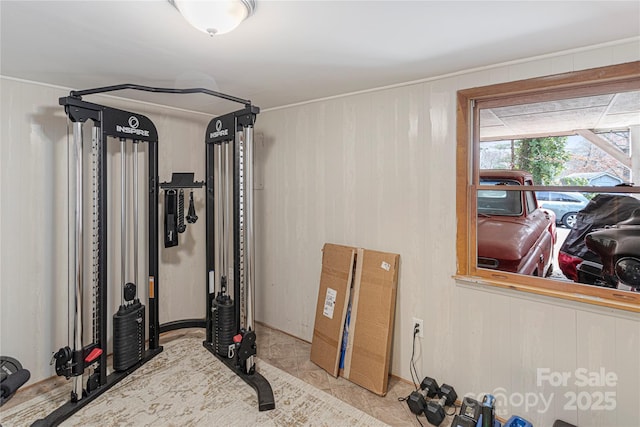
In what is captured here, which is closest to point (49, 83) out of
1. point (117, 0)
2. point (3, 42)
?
point (3, 42)

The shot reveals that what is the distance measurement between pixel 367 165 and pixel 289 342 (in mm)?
1851

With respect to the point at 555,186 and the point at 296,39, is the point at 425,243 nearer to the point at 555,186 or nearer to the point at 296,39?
the point at 555,186

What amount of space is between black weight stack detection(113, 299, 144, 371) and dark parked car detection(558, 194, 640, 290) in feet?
10.1

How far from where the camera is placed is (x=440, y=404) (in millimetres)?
2107

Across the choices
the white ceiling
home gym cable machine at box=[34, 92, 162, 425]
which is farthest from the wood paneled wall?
home gym cable machine at box=[34, 92, 162, 425]

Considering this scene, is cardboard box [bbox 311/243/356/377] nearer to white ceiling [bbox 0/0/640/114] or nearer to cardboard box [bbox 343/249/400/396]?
cardboard box [bbox 343/249/400/396]

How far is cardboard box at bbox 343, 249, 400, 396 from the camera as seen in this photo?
2.41 meters

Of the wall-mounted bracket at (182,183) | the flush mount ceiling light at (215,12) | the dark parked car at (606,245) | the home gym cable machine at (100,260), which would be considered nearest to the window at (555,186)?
the dark parked car at (606,245)

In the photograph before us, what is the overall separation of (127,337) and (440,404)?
7.68 feet

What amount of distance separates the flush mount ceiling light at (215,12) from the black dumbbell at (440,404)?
2421 mm

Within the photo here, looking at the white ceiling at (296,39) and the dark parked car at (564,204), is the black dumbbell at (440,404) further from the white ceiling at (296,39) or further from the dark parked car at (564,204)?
the white ceiling at (296,39)

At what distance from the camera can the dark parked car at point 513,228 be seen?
2.14m

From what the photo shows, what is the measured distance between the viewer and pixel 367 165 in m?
2.68

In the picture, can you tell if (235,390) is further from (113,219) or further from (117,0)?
(117,0)
